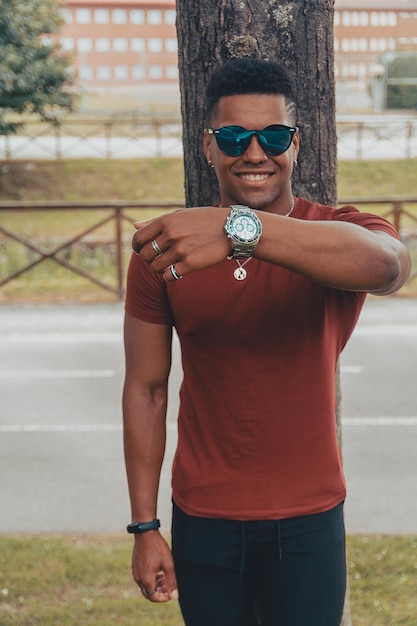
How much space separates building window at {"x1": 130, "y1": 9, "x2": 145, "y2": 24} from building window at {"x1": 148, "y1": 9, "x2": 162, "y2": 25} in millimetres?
473

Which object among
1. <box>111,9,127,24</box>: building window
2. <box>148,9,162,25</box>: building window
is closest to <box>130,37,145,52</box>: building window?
<box>148,9,162,25</box>: building window

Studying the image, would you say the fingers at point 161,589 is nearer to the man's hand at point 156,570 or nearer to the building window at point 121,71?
the man's hand at point 156,570

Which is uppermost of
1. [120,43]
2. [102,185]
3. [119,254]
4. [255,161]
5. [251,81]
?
[120,43]

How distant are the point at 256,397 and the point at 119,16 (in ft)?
169

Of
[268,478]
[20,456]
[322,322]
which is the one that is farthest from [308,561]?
[20,456]

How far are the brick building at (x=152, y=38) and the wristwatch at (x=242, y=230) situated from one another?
33.6 metres

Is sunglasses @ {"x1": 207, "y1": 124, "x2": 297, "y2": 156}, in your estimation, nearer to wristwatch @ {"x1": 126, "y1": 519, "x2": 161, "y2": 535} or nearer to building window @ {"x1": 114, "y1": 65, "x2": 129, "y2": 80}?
wristwatch @ {"x1": 126, "y1": 519, "x2": 161, "y2": 535}

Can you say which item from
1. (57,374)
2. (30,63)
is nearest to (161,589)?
(57,374)

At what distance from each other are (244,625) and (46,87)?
64.0ft

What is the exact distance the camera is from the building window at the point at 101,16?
49281 mm

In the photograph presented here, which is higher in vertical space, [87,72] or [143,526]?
[87,72]

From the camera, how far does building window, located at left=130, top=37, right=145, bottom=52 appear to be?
49.7 metres

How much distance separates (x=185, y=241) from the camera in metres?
1.72

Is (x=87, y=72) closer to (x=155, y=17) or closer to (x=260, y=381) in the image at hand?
(x=155, y=17)
